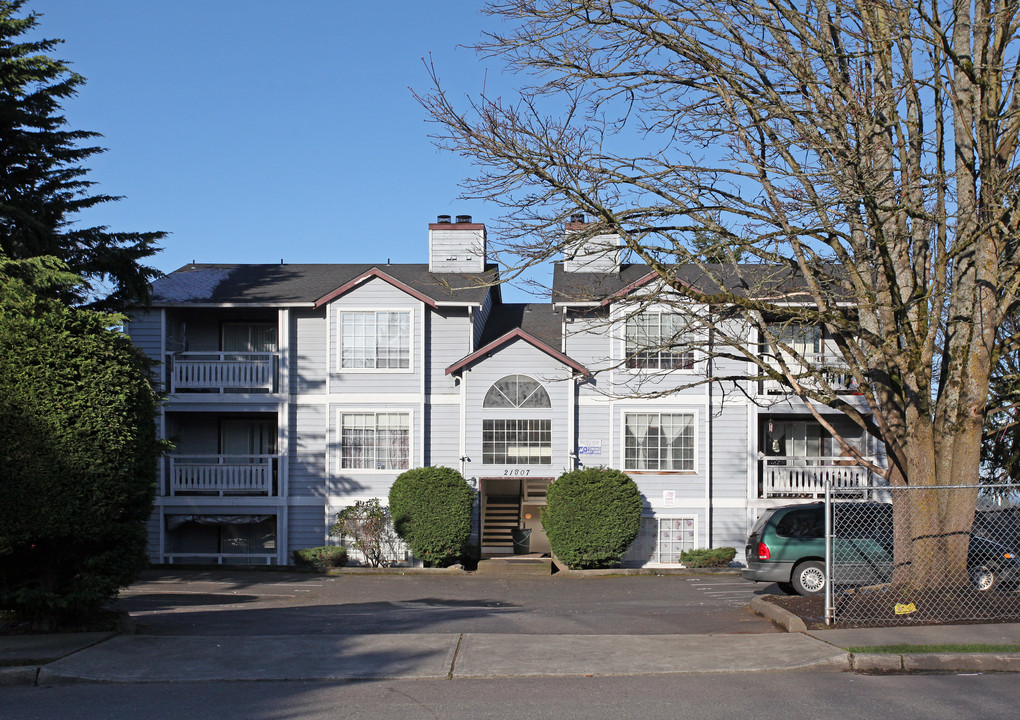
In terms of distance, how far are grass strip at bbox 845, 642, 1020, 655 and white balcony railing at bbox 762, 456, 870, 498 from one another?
55.0ft

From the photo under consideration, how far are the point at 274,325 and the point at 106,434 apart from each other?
18.7 meters

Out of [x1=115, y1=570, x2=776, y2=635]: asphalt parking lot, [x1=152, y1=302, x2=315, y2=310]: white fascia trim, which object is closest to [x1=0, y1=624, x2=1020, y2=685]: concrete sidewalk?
[x1=115, y1=570, x2=776, y2=635]: asphalt parking lot

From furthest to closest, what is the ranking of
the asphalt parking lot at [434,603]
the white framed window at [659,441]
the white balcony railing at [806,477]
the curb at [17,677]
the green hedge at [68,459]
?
the white framed window at [659,441] → the white balcony railing at [806,477] → the asphalt parking lot at [434,603] → the green hedge at [68,459] → the curb at [17,677]

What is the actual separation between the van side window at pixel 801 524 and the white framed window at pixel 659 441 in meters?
9.62

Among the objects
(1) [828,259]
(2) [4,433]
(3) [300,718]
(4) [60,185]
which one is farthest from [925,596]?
(4) [60,185]

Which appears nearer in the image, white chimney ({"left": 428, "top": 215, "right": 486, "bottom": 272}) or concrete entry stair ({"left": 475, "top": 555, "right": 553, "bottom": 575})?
concrete entry stair ({"left": 475, "top": 555, "right": 553, "bottom": 575})

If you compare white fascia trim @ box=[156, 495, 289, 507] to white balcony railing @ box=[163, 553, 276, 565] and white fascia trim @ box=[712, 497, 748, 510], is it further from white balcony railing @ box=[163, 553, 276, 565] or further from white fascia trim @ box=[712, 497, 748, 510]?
white fascia trim @ box=[712, 497, 748, 510]

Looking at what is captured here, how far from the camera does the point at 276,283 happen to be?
29406mm

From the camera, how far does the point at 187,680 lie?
30.4ft

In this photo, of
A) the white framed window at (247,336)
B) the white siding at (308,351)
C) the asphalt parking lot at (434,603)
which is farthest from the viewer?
the white framed window at (247,336)

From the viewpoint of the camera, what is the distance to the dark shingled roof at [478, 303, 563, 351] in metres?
28.2

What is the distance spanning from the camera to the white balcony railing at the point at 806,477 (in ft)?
88.8

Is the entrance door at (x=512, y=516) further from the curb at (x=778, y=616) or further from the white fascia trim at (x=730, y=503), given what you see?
the curb at (x=778, y=616)

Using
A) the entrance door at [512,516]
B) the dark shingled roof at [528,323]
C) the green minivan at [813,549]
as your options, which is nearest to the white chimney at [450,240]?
the dark shingled roof at [528,323]
